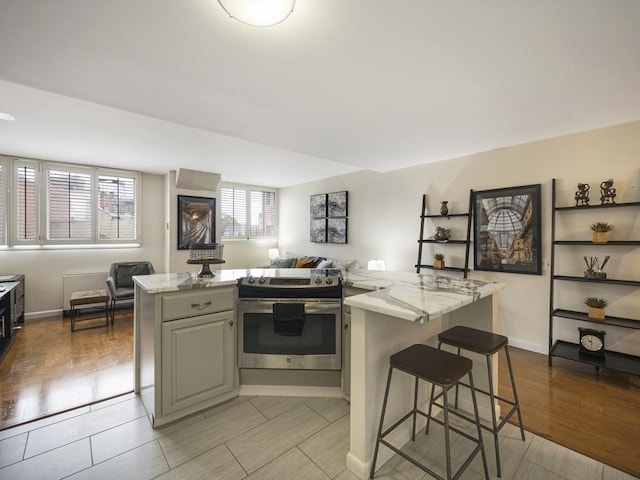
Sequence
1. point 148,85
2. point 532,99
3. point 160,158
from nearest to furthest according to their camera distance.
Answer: point 148,85
point 532,99
point 160,158

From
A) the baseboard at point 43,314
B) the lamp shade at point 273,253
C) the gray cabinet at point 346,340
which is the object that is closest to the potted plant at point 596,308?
the gray cabinet at point 346,340

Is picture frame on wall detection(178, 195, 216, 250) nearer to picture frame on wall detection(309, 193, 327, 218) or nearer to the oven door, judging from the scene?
picture frame on wall detection(309, 193, 327, 218)

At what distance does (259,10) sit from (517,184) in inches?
126

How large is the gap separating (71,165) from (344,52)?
16.6 ft

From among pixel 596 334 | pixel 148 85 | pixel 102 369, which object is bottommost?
pixel 102 369

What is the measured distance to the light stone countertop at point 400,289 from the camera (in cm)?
134

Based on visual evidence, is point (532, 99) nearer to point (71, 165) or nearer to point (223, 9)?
point (223, 9)

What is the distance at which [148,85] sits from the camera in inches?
75.5

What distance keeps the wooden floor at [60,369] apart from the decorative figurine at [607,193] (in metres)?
4.51

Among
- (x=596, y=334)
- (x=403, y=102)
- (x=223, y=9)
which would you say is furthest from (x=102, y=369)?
(x=596, y=334)

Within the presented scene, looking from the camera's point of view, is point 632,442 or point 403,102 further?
point 403,102

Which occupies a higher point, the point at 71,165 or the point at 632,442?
the point at 71,165

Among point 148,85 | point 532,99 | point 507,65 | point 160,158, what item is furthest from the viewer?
point 160,158

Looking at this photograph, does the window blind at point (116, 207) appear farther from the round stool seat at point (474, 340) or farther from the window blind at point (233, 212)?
the round stool seat at point (474, 340)
